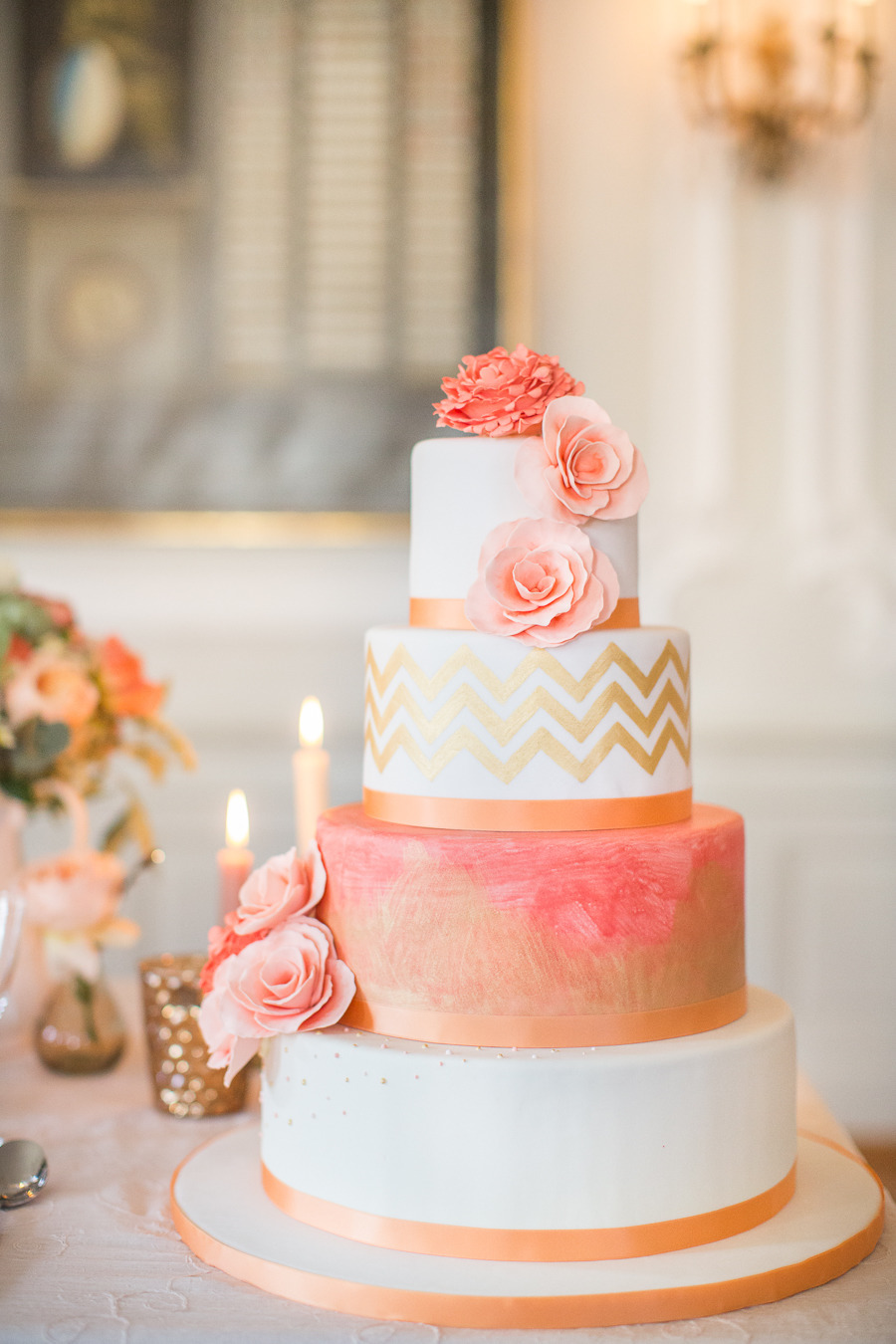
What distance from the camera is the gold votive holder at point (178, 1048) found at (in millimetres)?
1373

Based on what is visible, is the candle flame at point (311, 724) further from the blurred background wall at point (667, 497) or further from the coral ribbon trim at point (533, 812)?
the blurred background wall at point (667, 497)

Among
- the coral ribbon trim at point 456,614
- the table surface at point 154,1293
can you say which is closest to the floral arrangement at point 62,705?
the table surface at point 154,1293

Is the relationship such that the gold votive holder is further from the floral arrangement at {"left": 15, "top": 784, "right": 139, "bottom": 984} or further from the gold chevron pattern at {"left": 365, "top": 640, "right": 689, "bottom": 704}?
the gold chevron pattern at {"left": 365, "top": 640, "right": 689, "bottom": 704}

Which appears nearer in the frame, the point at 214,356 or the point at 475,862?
the point at 475,862

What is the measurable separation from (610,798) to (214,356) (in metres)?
2.05

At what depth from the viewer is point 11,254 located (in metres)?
2.85

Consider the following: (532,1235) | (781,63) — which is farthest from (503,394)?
(781,63)

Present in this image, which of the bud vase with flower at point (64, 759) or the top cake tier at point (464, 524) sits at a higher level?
the top cake tier at point (464, 524)

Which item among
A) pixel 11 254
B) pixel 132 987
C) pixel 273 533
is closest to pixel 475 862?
pixel 132 987

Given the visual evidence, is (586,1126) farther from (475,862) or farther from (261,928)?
(261,928)

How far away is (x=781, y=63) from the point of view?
9.17 ft

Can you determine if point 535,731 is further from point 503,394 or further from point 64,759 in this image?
point 64,759

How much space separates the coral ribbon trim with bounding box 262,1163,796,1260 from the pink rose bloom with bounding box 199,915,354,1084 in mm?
146

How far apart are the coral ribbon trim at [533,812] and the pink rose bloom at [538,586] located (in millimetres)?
141
